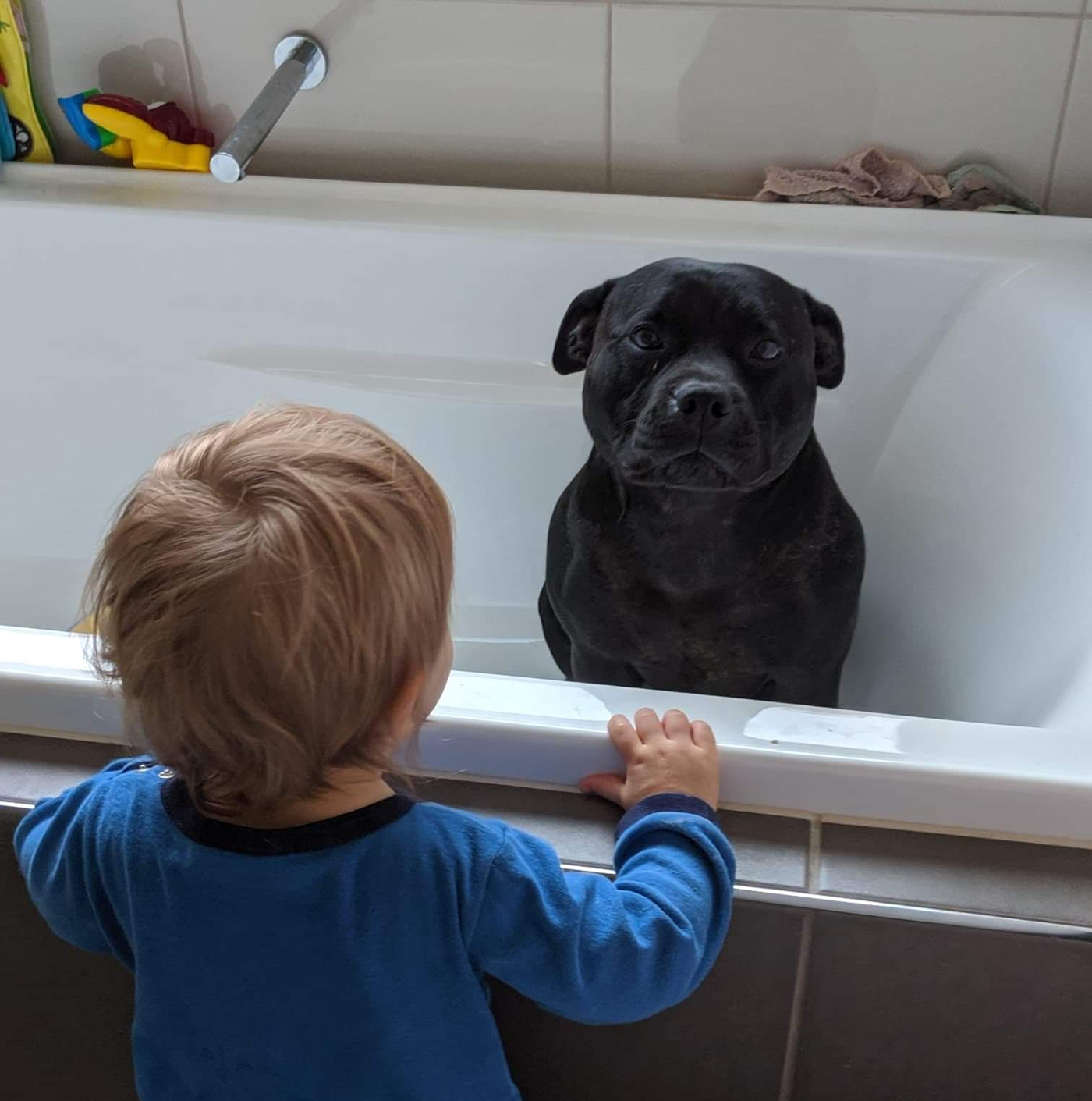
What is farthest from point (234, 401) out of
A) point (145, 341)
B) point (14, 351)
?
point (14, 351)

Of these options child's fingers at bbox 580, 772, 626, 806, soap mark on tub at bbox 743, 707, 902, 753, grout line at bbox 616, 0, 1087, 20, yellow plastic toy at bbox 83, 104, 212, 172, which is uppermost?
grout line at bbox 616, 0, 1087, 20

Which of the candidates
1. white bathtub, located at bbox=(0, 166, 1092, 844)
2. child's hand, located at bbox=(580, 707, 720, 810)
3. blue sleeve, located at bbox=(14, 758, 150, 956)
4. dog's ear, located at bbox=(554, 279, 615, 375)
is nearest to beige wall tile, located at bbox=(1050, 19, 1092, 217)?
white bathtub, located at bbox=(0, 166, 1092, 844)

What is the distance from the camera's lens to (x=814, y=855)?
2.31ft

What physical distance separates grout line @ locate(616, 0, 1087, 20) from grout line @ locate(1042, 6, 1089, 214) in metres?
0.01

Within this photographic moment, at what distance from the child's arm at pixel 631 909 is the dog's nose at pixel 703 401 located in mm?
334

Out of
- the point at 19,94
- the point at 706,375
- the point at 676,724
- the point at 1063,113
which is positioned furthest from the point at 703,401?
the point at 19,94

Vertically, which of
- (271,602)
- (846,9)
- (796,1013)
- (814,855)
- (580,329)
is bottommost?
(796,1013)

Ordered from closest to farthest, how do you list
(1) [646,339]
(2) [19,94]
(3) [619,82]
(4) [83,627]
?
(4) [83,627]
(1) [646,339]
(3) [619,82]
(2) [19,94]

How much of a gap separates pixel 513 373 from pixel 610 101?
35cm

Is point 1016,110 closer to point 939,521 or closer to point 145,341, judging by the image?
point 939,521

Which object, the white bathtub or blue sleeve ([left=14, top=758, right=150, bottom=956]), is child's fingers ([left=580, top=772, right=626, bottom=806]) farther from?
blue sleeve ([left=14, top=758, right=150, bottom=956])

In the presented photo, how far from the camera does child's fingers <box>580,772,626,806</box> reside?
721 mm

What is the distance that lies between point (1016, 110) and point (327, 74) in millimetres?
815

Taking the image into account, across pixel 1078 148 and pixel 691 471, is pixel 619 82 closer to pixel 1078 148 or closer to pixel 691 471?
pixel 1078 148
